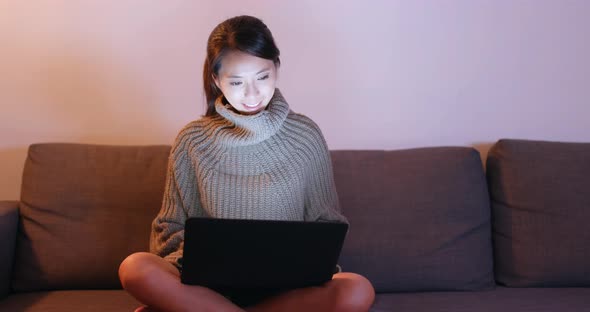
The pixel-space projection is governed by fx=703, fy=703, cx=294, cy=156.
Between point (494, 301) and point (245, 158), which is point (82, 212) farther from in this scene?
point (494, 301)

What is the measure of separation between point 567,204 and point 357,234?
0.59 metres

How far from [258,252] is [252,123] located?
1.28 ft

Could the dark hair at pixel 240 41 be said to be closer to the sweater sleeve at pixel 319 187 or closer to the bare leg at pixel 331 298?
the sweater sleeve at pixel 319 187

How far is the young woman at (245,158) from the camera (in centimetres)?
159

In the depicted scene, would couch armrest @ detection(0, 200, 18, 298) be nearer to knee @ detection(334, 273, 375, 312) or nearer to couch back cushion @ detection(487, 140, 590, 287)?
knee @ detection(334, 273, 375, 312)

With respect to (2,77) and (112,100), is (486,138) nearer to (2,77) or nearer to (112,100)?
(112,100)

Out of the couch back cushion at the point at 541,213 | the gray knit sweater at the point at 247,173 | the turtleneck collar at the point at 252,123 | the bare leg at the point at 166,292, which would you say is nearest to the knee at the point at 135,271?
the bare leg at the point at 166,292

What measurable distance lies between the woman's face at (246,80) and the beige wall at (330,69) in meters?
0.56

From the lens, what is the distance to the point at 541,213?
1.94 m

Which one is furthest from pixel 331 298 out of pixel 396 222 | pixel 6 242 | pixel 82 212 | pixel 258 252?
pixel 6 242

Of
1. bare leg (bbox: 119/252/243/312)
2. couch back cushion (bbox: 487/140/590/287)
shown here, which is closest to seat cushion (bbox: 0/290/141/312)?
bare leg (bbox: 119/252/243/312)

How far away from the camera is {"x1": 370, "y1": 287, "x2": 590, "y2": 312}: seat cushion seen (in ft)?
5.60

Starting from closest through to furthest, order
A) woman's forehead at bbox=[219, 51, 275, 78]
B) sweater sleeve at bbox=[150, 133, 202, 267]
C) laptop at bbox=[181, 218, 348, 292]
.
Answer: laptop at bbox=[181, 218, 348, 292]
woman's forehead at bbox=[219, 51, 275, 78]
sweater sleeve at bbox=[150, 133, 202, 267]

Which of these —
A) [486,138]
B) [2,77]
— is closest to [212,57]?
[2,77]
